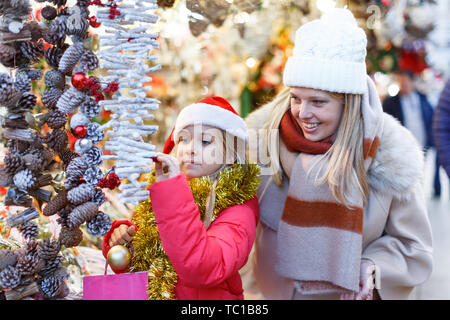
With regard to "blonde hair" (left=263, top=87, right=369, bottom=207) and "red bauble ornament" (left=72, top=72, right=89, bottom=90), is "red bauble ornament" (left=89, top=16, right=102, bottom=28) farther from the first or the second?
"blonde hair" (left=263, top=87, right=369, bottom=207)

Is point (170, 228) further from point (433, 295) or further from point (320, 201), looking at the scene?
point (433, 295)

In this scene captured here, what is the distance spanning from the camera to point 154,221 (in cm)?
155

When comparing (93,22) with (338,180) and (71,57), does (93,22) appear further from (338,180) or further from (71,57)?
(338,180)

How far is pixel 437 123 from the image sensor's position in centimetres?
223

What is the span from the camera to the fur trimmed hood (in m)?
1.80

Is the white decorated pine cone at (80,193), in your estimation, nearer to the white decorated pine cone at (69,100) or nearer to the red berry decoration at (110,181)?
the red berry decoration at (110,181)

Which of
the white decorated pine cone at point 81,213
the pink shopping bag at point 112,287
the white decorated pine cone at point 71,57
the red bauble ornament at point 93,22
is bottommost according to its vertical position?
the pink shopping bag at point 112,287

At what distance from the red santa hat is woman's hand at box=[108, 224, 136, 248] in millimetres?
361

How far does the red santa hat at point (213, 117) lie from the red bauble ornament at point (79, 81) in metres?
0.43

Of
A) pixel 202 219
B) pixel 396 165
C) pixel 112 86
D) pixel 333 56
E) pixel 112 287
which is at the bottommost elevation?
pixel 112 287

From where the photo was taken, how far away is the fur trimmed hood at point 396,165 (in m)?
1.80

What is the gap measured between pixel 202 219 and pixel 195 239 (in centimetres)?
24

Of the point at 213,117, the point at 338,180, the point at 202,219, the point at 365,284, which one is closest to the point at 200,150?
the point at 213,117

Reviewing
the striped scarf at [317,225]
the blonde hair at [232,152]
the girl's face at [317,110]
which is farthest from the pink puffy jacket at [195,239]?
the girl's face at [317,110]
